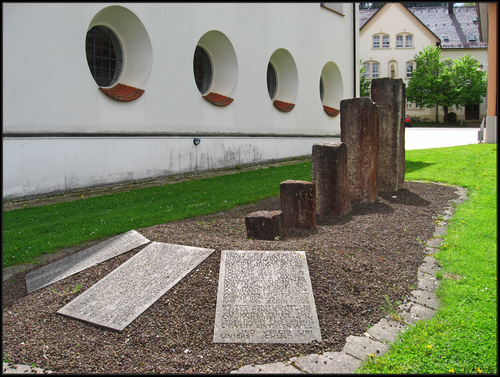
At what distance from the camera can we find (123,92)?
38.2 ft

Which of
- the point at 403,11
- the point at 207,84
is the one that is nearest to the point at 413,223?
the point at 207,84

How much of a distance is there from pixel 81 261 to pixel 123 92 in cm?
743

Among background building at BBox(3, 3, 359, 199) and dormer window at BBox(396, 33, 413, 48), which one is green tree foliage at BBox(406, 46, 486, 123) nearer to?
dormer window at BBox(396, 33, 413, 48)

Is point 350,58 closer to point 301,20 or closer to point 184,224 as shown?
point 301,20

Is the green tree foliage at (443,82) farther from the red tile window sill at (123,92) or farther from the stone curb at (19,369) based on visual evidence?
the stone curb at (19,369)

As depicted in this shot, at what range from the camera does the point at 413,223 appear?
679cm

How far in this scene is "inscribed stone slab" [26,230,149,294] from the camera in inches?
194

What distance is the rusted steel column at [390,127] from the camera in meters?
8.63

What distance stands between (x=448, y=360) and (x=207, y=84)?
13.5 m

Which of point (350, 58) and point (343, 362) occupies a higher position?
point (350, 58)

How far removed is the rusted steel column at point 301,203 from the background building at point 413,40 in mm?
45981

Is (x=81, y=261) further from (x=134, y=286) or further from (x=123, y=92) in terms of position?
(x=123, y=92)

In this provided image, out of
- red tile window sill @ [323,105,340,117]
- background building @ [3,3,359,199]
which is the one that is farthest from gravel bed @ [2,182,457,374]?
red tile window sill @ [323,105,340,117]

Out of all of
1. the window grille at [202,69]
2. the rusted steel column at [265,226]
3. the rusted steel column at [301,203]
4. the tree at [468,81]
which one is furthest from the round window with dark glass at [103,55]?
the tree at [468,81]
